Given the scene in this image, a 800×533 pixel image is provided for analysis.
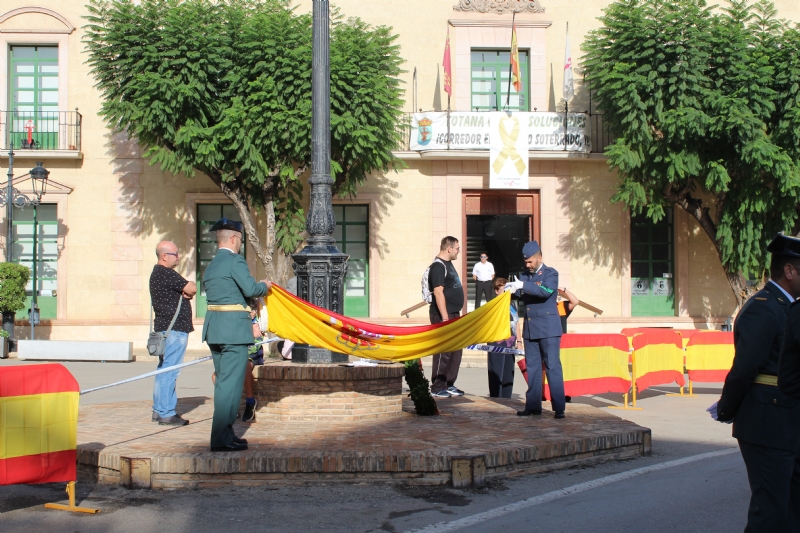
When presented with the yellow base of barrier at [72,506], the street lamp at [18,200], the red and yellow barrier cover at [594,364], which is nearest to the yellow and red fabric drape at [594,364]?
the red and yellow barrier cover at [594,364]

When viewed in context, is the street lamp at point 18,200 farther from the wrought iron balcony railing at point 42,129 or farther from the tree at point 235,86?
the tree at point 235,86

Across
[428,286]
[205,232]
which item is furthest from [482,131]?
[428,286]

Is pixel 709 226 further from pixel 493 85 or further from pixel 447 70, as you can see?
pixel 447 70

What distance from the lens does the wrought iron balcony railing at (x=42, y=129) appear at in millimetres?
23266

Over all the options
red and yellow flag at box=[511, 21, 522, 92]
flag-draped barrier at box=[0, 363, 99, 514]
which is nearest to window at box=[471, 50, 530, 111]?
red and yellow flag at box=[511, 21, 522, 92]

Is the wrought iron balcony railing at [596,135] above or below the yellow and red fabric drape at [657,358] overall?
above

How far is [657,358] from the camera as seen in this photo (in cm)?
1273

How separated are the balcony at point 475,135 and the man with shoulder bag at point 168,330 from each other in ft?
47.8

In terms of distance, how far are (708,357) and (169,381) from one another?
8171mm

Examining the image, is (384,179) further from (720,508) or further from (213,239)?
(720,508)

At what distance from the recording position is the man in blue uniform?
9141mm

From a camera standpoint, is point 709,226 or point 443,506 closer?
point 443,506

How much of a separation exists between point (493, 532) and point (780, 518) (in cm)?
184

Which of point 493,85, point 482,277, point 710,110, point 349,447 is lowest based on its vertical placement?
point 349,447
